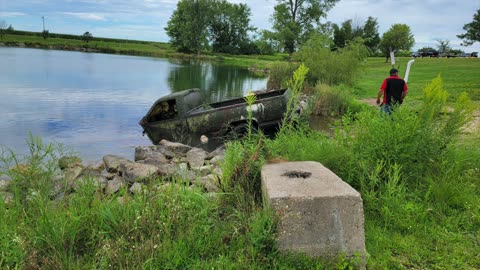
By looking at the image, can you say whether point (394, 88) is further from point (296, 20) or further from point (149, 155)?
point (296, 20)

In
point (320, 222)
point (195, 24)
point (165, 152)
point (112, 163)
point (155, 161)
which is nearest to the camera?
point (320, 222)

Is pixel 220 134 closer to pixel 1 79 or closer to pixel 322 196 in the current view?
pixel 322 196

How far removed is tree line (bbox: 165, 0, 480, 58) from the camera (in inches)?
2443

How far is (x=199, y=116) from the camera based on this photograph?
14578 millimetres

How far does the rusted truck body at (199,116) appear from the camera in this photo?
14.1 meters

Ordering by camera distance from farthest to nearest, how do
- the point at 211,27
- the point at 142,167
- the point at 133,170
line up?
1. the point at 211,27
2. the point at 142,167
3. the point at 133,170

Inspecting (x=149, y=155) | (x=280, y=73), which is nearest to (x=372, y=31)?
(x=280, y=73)

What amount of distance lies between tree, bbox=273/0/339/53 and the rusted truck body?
49861mm

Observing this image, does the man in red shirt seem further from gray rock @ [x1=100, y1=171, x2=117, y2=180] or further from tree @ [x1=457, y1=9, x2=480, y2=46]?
tree @ [x1=457, y1=9, x2=480, y2=46]

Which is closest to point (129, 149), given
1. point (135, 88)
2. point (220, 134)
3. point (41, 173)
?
point (220, 134)

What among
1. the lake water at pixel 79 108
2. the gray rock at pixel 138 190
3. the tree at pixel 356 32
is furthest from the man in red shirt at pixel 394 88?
the tree at pixel 356 32

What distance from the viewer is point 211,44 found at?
103 metres

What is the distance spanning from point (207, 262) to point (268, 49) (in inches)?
2569

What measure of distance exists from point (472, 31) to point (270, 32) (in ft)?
101
